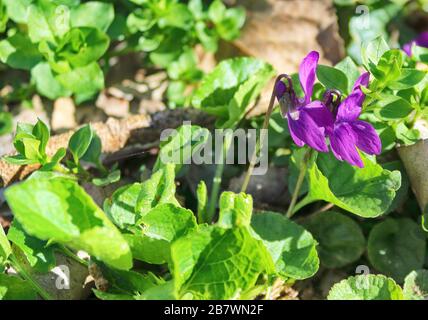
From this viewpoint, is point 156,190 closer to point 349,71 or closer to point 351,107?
point 351,107

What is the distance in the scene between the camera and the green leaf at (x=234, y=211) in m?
1.77

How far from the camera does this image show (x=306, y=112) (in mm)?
2012

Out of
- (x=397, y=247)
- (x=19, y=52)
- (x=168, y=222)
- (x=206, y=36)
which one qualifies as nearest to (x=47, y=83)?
(x=19, y=52)

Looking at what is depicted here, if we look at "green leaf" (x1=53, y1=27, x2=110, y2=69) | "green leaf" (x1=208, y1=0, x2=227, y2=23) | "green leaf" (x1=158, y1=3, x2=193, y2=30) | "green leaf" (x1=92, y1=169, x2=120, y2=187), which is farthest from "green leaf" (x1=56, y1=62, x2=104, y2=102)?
"green leaf" (x1=208, y1=0, x2=227, y2=23)

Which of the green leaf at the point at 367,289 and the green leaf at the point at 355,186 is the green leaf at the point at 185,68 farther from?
the green leaf at the point at 367,289

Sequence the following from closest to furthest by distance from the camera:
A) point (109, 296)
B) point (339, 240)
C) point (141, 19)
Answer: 1. point (109, 296)
2. point (339, 240)
3. point (141, 19)

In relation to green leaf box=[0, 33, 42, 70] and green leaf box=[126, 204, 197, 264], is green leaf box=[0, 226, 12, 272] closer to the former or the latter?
green leaf box=[126, 204, 197, 264]

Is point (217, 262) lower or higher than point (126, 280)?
higher

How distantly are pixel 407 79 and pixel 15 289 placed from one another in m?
1.36

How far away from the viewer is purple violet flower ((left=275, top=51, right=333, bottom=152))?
1.98 meters

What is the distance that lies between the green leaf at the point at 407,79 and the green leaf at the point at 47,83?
1.33 m

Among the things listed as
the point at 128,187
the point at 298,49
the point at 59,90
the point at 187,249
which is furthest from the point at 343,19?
the point at 187,249

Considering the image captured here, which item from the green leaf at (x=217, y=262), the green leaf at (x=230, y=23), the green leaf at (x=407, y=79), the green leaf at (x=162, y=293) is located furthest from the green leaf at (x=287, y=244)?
the green leaf at (x=230, y=23)
